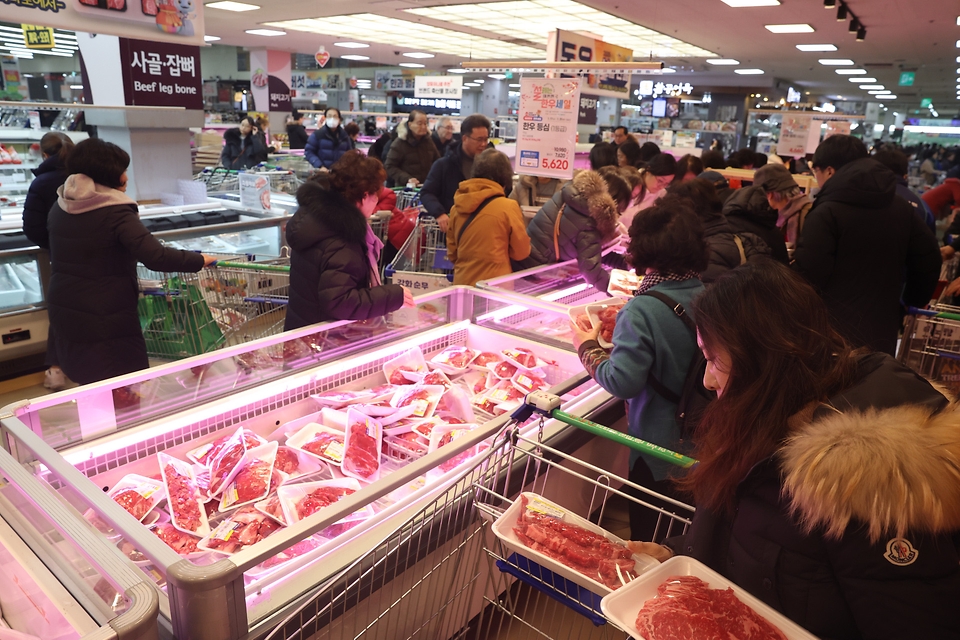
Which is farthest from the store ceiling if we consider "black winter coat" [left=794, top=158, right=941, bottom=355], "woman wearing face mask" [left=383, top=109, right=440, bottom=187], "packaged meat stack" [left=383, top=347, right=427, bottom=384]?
"packaged meat stack" [left=383, top=347, right=427, bottom=384]

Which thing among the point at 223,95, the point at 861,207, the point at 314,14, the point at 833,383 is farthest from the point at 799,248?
the point at 223,95

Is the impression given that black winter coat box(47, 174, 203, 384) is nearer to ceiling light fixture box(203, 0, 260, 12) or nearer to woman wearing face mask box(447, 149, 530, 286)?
woman wearing face mask box(447, 149, 530, 286)

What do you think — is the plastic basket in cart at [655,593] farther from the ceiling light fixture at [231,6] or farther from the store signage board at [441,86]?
the store signage board at [441,86]

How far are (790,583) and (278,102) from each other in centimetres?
1795

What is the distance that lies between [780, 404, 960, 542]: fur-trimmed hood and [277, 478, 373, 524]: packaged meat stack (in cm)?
126

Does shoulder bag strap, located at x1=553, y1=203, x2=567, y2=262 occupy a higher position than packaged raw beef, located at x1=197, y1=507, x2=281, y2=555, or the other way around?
shoulder bag strap, located at x1=553, y1=203, x2=567, y2=262

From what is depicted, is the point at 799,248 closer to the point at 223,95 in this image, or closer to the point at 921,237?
the point at 921,237

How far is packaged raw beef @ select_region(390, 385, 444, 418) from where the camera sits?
2691 millimetres

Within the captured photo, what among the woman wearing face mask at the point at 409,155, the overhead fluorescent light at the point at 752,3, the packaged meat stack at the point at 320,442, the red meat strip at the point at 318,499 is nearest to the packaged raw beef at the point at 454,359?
the packaged meat stack at the point at 320,442

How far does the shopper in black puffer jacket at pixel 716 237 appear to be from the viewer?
3.41 metres

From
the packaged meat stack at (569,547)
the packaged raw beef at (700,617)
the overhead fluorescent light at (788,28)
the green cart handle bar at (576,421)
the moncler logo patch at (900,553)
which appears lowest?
the packaged meat stack at (569,547)

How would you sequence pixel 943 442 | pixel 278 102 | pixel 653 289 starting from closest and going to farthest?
pixel 943 442, pixel 653 289, pixel 278 102

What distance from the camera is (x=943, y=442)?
3.77 feet

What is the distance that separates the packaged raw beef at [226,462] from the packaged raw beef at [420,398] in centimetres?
64
